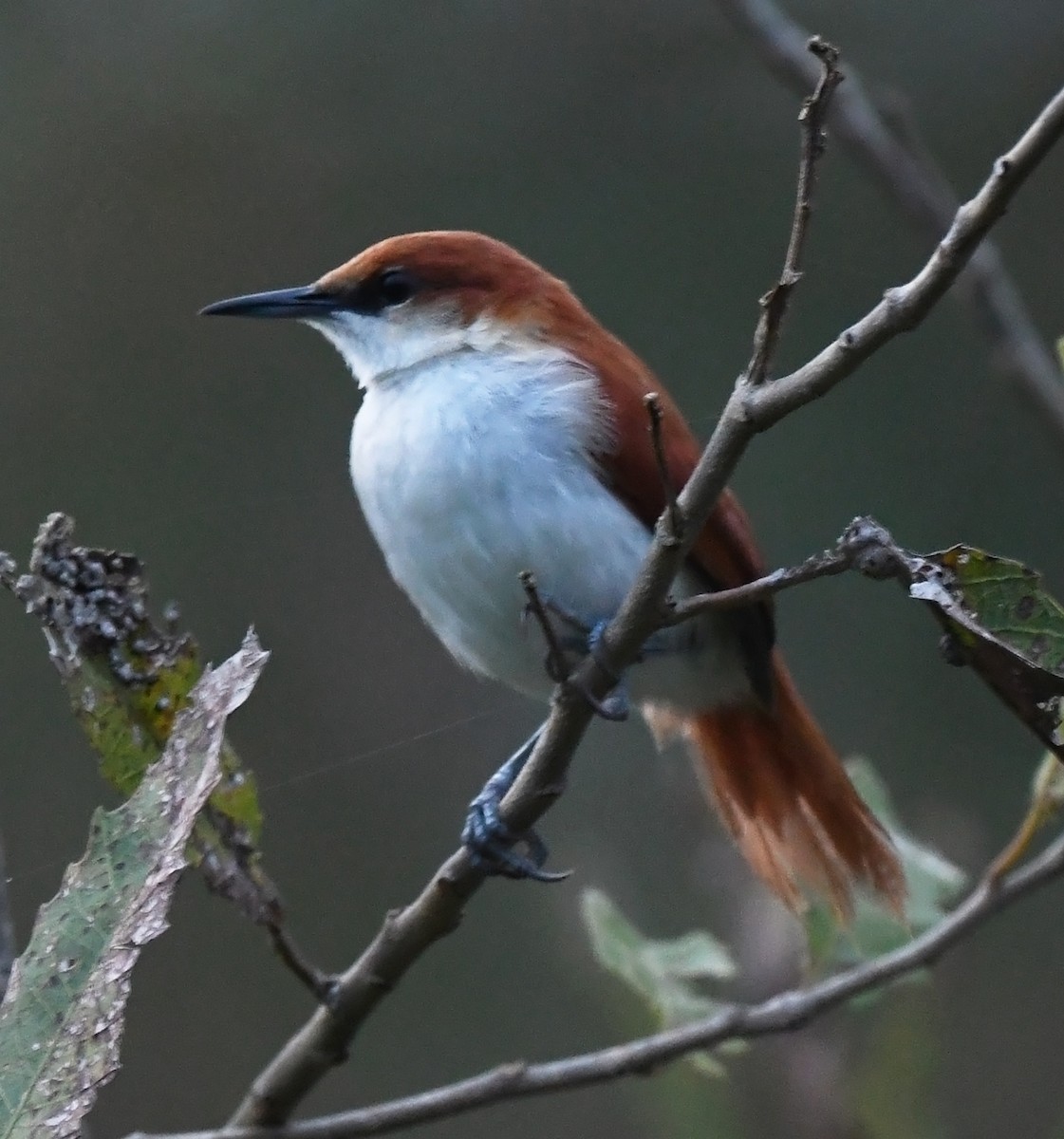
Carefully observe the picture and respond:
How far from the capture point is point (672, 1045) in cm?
158

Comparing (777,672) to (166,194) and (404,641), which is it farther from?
(166,194)

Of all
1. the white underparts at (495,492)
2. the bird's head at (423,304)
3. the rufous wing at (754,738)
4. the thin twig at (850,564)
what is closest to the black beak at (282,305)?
the bird's head at (423,304)

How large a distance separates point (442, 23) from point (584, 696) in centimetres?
442

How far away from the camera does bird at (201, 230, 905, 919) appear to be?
6.32 feet

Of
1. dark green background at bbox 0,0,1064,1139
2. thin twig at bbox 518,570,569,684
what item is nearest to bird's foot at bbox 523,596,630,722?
thin twig at bbox 518,570,569,684

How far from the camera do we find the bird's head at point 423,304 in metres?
2.17

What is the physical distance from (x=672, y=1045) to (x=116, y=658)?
2.04 ft

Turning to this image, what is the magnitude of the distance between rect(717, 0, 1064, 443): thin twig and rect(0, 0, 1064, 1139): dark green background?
105 centimetres

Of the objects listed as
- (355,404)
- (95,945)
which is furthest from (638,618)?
(355,404)

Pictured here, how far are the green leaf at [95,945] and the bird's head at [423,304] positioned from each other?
114cm

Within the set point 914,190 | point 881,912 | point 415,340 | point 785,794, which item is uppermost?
point 415,340

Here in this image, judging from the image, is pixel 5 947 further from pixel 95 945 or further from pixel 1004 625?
pixel 1004 625

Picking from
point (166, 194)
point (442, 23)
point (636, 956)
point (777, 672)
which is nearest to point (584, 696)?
A: point (636, 956)

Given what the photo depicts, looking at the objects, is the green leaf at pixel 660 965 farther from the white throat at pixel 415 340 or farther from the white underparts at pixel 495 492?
the white throat at pixel 415 340
